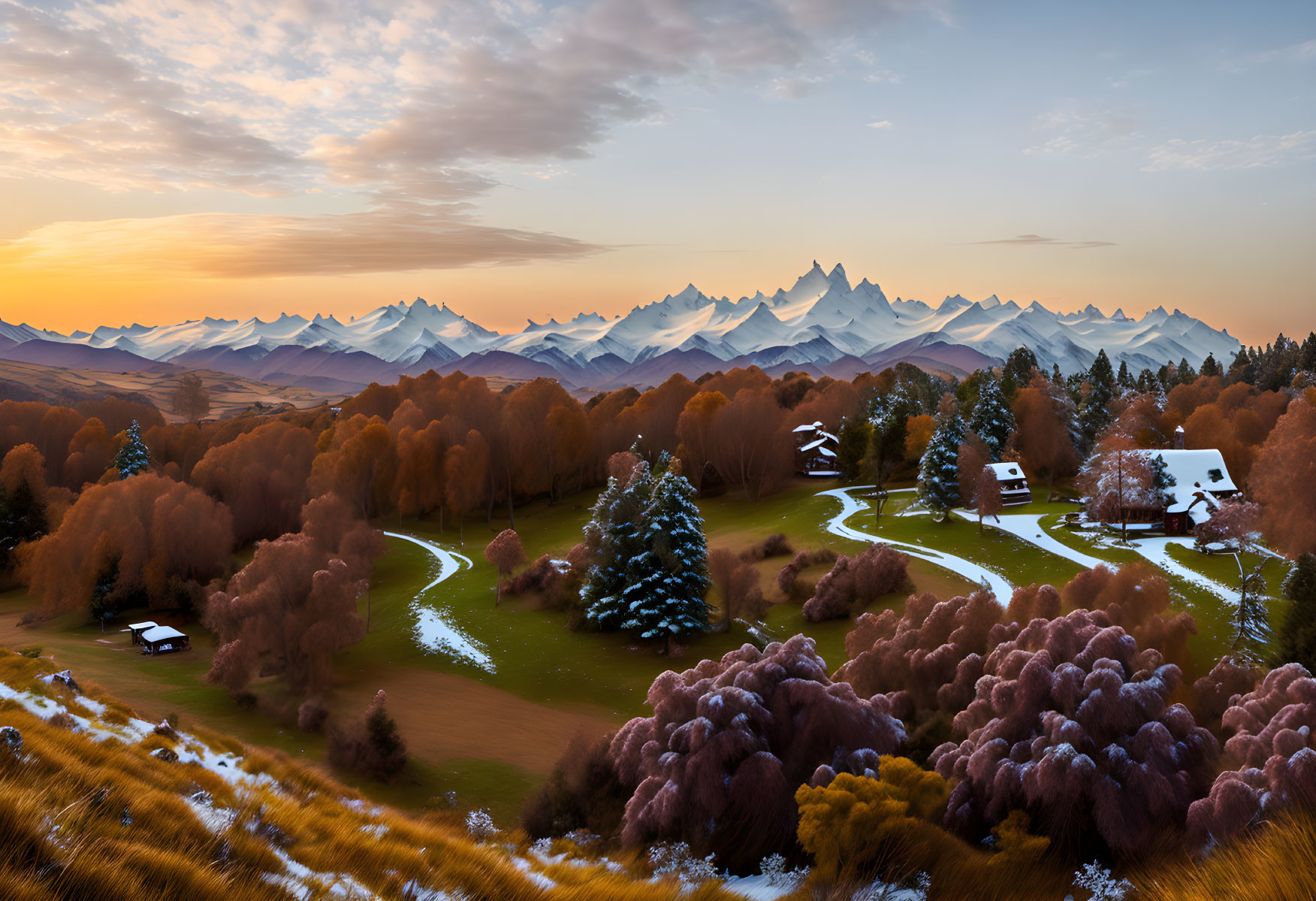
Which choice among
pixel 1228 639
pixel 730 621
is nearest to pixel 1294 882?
pixel 1228 639

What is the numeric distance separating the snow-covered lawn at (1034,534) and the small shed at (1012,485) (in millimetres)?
3678

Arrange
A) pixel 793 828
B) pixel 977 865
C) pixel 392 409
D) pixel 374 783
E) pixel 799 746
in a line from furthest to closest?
pixel 392 409
pixel 374 783
pixel 799 746
pixel 793 828
pixel 977 865

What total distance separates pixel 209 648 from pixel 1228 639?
43.6 metres

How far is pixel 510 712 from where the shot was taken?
26562mm

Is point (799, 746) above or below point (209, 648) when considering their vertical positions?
above

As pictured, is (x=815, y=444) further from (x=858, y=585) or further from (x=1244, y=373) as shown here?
(x=1244, y=373)

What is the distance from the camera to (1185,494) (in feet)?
132

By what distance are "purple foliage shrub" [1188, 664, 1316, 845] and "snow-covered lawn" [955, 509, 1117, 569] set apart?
20.0 m

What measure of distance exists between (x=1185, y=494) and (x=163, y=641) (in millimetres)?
54290

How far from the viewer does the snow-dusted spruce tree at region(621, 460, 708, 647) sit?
108 feet

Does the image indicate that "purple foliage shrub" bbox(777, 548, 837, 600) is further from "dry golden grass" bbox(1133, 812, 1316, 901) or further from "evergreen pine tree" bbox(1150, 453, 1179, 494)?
"dry golden grass" bbox(1133, 812, 1316, 901)

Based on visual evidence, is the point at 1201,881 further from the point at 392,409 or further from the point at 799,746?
the point at 392,409

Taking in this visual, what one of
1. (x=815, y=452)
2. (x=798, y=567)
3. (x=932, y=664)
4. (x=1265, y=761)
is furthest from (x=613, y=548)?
(x=815, y=452)

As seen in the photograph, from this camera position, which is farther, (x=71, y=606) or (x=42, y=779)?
(x=71, y=606)
